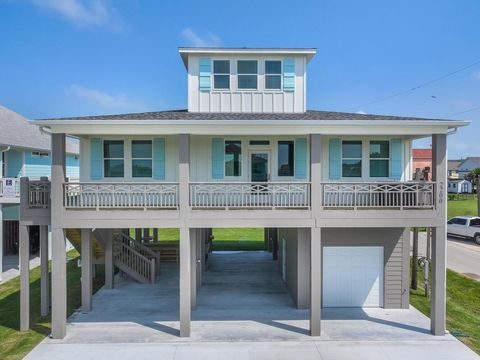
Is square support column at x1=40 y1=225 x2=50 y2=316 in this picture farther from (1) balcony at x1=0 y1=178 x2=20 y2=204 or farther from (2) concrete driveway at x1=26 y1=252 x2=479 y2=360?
(1) balcony at x1=0 y1=178 x2=20 y2=204

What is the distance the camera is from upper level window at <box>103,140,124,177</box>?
13.7 metres

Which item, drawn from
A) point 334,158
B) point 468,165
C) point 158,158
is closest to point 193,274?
point 158,158

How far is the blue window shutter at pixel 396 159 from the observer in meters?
13.9

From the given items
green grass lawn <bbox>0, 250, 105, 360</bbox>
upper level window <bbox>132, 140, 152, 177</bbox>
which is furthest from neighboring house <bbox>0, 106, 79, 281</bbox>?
upper level window <bbox>132, 140, 152, 177</bbox>

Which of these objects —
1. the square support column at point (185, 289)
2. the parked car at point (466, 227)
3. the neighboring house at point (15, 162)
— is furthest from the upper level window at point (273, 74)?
the parked car at point (466, 227)

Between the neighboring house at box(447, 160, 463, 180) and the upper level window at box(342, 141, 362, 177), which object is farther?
the neighboring house at box(447, 160, 463, 180)

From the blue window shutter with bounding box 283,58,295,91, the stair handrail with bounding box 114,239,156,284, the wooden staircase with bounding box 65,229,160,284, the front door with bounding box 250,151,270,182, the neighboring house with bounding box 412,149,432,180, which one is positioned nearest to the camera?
the front door with bounding box 250,151,270,182

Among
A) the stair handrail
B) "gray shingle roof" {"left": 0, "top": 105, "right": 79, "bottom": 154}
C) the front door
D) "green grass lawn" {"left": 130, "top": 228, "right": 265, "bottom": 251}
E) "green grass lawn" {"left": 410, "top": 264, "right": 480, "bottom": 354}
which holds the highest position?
"gray shingle roof" {"left": 0, "top": 105, "right": 79, "bottom": 154}

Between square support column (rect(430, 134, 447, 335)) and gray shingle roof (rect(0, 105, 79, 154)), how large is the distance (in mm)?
17857

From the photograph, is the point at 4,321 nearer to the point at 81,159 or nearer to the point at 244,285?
the point at 81,159

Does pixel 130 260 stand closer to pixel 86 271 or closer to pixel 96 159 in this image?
pixel 86 271

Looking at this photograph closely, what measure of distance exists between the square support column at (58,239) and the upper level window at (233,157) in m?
5.50

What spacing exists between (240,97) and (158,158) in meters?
4.21

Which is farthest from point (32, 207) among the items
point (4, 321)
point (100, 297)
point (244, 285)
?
point (244, 285)
